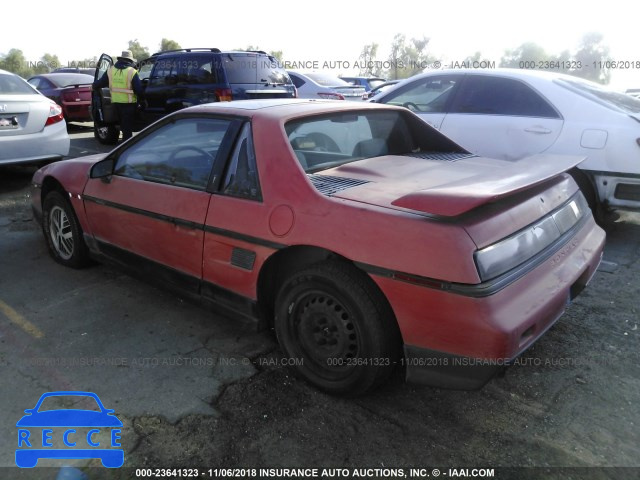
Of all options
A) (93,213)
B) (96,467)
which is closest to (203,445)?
(96,467)

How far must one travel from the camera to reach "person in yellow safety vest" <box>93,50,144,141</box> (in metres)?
9.05

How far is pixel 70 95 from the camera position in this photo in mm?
12031

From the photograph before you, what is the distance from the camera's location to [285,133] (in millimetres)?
2742

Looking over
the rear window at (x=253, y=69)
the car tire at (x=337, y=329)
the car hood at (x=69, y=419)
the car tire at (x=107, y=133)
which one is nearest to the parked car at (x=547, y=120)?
the car tire at (x=337, y=329)

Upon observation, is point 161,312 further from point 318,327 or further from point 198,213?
point 318,327

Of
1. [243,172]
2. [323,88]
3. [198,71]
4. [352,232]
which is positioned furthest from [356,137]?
[323,88]

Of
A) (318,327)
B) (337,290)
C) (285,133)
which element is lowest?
(318,327)

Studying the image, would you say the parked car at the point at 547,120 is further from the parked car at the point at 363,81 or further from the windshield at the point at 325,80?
the parked car at the point at 363,81

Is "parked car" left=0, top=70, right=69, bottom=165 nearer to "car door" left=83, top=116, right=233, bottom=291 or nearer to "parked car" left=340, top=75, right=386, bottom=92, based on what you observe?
"car door" left=83, top=116, right=233, bottom=291

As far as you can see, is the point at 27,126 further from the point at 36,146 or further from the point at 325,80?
the point at 325,80

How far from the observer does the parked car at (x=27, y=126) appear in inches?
249

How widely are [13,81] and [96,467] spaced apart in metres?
6.62

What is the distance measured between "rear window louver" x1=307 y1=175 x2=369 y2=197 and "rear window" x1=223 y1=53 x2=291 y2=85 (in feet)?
20.0

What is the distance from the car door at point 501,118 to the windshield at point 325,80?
608 cm
